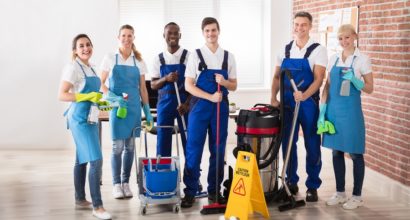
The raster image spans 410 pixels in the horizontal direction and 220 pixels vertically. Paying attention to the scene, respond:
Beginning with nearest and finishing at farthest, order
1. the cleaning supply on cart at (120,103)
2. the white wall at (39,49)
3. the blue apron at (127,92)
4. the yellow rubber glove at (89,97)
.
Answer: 1. the yellow rubber glove at (89,97)
2. the cleaning supply on cart at (120,103)
3. the blue apron at (127,92)
4. the white wall at (39,49)

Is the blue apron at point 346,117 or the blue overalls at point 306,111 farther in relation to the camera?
the blue overalls at point 306,111

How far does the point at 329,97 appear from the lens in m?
4.48

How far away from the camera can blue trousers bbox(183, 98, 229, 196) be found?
4379 millimetres

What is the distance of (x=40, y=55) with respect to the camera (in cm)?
697

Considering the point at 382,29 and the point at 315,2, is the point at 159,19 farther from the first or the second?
the point at 382,29

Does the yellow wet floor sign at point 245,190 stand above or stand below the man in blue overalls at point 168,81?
below

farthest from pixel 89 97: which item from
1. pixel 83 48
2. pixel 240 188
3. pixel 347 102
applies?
pixel 347 102

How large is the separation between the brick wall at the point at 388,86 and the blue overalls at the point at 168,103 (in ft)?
5.33

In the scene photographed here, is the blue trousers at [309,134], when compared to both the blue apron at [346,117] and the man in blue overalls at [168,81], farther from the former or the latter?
the man in blue overalls at [168,81]

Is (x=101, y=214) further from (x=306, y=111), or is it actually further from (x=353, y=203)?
(x=353, y=203)

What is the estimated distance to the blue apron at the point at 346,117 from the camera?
4.38m

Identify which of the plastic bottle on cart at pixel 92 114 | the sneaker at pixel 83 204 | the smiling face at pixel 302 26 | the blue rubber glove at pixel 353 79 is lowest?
the sneaker at pixel 83 204

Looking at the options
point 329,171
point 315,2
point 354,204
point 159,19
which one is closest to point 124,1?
point 159,19

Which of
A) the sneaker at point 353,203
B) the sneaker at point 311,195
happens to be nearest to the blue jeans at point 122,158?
the sneaker at point 311,195
